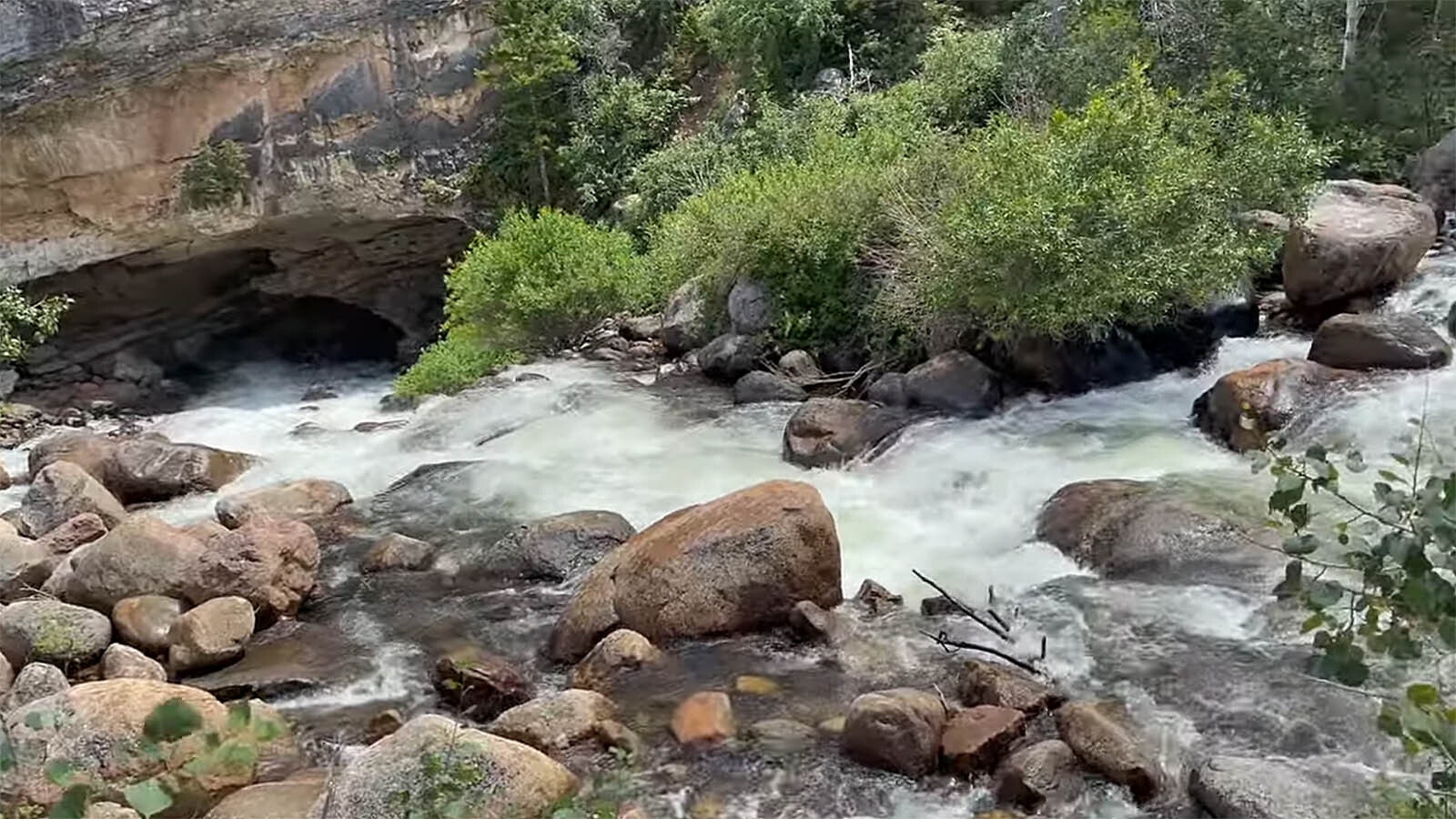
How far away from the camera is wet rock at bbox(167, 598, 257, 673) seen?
27.7 ft

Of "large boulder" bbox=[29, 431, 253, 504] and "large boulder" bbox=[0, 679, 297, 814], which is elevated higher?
"large boulder" bbox=[0, 679, 297, 814]

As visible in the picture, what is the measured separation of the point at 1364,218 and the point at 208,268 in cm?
1900

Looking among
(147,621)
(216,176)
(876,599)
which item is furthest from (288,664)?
(216,176)

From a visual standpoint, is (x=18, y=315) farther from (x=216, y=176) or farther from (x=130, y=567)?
(x=130, y=567)

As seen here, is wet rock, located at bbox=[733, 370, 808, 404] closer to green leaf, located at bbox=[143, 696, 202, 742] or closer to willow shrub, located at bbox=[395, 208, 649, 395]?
willow shrub, located at bbox=[395, 208, 649, 395]

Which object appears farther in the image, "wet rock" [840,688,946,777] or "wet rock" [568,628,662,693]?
"wet rock" [568,628,662,693]

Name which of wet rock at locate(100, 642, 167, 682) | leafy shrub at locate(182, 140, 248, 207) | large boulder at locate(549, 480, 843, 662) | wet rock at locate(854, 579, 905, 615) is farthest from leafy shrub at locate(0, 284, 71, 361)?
wet rock at locate(854, 579, 905, 615)

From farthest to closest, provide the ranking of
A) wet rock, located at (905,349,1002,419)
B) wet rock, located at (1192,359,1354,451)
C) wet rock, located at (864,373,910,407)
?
wet rock, located at (864,373,910,407) < wet rock, located at (905,349,1002,419) < wet rock, located at (1192,359,1354,451)

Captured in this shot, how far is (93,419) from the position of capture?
20.1 meters

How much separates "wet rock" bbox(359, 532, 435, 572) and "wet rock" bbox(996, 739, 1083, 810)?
5.51 metres

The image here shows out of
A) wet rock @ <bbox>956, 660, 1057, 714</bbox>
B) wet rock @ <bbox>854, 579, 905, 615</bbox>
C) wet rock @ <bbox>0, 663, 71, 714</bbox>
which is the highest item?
wet rock @ <bbox>956, 660, 1057, 714</bbox>

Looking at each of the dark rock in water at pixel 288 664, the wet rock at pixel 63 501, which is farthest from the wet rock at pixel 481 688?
the wet rock at pixel 63 501

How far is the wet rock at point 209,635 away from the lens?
844cm

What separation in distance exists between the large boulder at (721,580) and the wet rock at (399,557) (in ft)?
6.91
